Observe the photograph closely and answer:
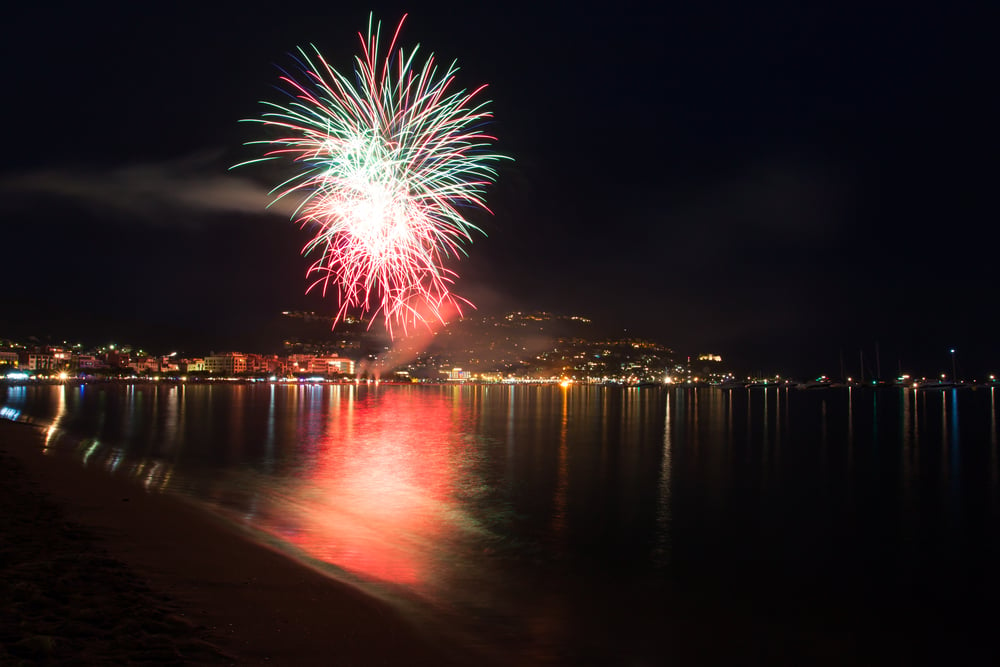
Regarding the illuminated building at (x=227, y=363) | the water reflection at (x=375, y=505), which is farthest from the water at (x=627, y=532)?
the illuminated building at (x=227, y=363)

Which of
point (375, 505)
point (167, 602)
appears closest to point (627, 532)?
point (375, 505)

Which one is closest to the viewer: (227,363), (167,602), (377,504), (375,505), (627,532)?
(167,602)

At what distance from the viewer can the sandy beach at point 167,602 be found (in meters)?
4.24

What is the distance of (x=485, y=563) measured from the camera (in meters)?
8.72

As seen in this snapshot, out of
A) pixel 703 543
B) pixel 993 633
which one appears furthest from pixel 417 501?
pixel 993 633

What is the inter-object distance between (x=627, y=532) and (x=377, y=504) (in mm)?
4635

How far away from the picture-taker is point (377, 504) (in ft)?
41.0

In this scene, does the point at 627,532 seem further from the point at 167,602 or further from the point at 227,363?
the point at 227,363

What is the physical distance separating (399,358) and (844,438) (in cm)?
13459

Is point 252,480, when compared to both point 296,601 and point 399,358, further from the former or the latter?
point 399,358

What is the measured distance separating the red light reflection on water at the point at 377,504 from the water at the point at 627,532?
2.5 inches

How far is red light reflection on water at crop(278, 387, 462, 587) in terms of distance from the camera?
8.56m

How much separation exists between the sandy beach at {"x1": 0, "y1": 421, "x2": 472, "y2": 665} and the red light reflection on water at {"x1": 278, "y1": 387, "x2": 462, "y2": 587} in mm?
985

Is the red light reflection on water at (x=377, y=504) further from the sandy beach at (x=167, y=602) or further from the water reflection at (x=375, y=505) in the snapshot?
the sandy beach at (x=167, y=602)
